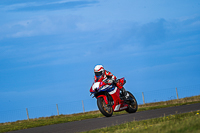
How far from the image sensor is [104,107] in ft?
44.3

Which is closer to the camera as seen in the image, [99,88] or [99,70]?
[99,88]

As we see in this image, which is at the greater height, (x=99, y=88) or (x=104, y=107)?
(x=99, y=88)

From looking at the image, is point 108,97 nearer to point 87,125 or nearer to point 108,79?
point 108,79

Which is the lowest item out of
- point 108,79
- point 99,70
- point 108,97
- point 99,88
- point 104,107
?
point 104,107

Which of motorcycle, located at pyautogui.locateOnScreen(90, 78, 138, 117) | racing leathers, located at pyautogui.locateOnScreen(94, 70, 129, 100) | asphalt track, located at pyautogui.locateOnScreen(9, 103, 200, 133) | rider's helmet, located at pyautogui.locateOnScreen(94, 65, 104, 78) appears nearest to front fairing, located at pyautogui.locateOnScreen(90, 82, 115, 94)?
motorcycle, located at pyautogui.locateOnScreen(90, 78, 138, 117)

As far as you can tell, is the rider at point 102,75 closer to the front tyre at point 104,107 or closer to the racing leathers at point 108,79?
the racing leathers at point 108,79

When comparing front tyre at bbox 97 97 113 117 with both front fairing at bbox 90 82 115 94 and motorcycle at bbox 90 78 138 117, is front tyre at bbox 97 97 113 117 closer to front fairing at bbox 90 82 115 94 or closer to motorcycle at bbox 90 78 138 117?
motorcycle at bbox 90 78 138 117

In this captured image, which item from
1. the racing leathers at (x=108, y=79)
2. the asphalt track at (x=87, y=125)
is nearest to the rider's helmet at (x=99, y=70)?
the racing leathers at (x=108, y=79)

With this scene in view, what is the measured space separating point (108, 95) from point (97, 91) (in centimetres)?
59

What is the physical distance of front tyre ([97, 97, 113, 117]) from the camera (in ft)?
43.3

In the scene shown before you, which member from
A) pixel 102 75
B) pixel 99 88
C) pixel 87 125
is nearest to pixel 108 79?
pixel 102 75

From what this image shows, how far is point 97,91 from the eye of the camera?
44.7ft

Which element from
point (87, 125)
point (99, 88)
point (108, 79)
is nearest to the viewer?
point (87, 125)

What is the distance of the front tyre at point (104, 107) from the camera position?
13.2m
